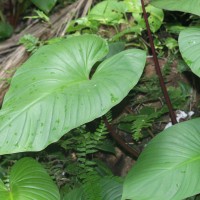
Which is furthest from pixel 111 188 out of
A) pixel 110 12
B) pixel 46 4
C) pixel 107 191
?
pixel 46 4

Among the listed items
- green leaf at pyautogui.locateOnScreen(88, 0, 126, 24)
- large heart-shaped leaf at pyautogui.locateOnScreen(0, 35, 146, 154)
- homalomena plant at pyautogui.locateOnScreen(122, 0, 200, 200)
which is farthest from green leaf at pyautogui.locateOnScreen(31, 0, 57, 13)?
homalomena plant at pyautogui.locateOnScreen(122, 0, 200, 200)

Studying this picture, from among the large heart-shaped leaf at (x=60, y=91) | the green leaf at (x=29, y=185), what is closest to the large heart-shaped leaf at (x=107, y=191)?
the green leaf at (x=29, y=185)

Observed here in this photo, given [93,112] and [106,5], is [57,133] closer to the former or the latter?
[93,112]

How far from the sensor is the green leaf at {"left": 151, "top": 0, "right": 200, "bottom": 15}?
1573 mm

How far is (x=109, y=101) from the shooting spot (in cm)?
137

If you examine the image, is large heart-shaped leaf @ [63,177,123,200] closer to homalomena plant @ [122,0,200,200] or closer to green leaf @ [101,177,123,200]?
green leaf @ [101,177,123,200]

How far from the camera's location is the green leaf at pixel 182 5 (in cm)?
157

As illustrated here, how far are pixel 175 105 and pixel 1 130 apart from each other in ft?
3.02

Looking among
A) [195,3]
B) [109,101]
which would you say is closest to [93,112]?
[109,101]

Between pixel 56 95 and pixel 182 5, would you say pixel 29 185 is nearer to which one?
pixel 56 95

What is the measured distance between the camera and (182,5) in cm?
162

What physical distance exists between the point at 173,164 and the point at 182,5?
2.00ft

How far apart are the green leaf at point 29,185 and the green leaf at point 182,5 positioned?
75cm

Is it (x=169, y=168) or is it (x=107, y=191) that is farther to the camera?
(x=107, y=191)
